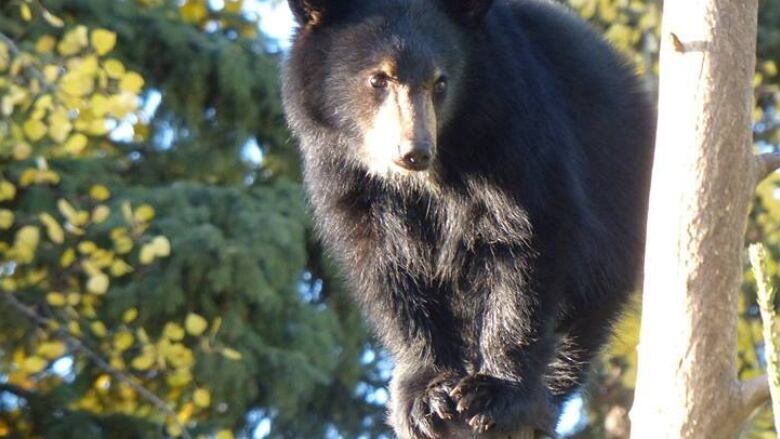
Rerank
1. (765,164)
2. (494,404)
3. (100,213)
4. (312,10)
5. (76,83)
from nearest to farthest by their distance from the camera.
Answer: (765,164), (494,404), (312,10), (76,83), (100,213)

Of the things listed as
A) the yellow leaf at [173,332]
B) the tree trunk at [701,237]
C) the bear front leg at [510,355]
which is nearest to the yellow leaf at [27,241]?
the yellow leaf at [173,332]

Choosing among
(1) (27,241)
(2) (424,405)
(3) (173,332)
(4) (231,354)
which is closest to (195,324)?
(3) (173,332)

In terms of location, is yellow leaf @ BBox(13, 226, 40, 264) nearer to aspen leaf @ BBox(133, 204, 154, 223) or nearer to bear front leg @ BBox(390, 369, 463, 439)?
aspen leaf @ BBox(133, 204, 154, 223)

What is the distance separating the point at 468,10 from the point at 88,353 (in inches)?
113

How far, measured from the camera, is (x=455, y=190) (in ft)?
16.1

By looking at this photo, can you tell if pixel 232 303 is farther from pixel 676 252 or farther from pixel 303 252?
pixel 676 252

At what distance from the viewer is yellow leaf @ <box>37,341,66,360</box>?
22.8 ft

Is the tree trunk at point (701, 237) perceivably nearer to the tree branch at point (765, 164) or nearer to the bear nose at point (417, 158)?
the tree branch at point (765, 164)

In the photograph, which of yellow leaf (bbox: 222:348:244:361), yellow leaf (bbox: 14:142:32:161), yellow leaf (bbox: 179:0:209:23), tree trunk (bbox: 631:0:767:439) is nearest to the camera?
tree trunk (bbox: 631:0:767:439)

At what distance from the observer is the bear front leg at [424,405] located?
15.0ft

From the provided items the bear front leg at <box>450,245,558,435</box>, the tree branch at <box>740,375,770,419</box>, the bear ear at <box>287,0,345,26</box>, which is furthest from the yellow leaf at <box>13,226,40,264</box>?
the tree branch at <box>740,375,770,419</box>

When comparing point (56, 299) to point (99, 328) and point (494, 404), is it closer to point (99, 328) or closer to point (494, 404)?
point (99, 328)

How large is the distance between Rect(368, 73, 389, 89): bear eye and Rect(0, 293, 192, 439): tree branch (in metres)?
2.31

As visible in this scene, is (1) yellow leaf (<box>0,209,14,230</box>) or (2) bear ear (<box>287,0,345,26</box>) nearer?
(2) bear ear (<box>287,0,345,26</box>)
